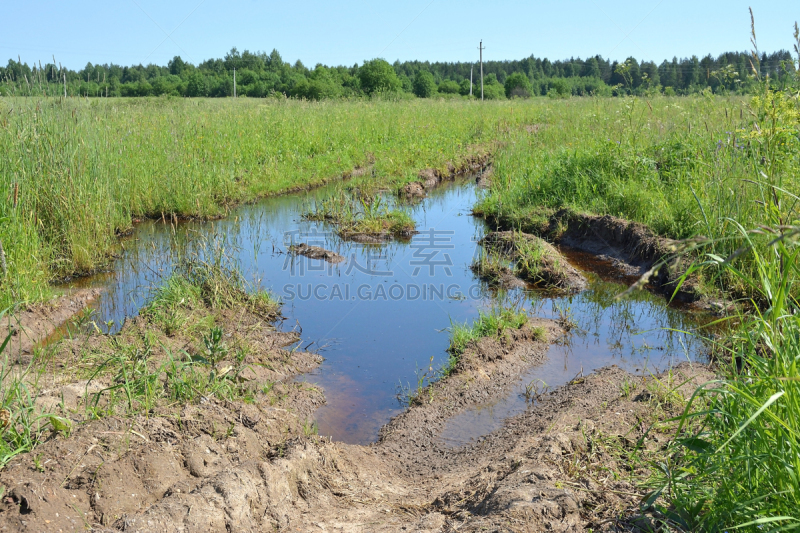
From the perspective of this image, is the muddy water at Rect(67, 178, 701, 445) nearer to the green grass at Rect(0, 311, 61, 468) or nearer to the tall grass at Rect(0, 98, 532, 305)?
the tall grass at Rect(0, 98, 532, 305)

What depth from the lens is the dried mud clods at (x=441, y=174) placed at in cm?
1133

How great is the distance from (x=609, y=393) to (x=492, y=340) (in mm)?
1147

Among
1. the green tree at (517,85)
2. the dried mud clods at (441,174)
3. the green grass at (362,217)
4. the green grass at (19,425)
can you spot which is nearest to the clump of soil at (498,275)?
the green grass at (362,217)

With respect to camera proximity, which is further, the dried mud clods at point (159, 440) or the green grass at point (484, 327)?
the green grass at point (484, 327)

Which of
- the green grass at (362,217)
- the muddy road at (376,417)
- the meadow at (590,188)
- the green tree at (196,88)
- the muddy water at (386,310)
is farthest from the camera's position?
the green tree at (196,88)

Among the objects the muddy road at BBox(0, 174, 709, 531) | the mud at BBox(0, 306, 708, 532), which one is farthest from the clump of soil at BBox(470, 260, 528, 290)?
the mud at BBox(0, 306, 708, 532)

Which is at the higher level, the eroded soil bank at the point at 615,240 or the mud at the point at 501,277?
the eroded soil bank at the point at 615,240

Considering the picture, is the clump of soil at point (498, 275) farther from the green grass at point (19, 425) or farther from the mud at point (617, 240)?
the green grass at point (19, 425)

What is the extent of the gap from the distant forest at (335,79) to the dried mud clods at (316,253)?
338cm

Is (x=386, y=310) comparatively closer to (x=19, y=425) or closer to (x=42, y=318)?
(x=42, y=318)

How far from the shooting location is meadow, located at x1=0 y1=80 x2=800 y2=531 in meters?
1.88

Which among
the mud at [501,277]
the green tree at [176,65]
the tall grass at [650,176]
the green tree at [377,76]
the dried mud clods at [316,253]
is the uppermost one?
the green tree at [176,65]

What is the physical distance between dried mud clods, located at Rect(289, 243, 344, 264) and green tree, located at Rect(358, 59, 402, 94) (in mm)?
28550

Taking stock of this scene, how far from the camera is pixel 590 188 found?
870 cm
